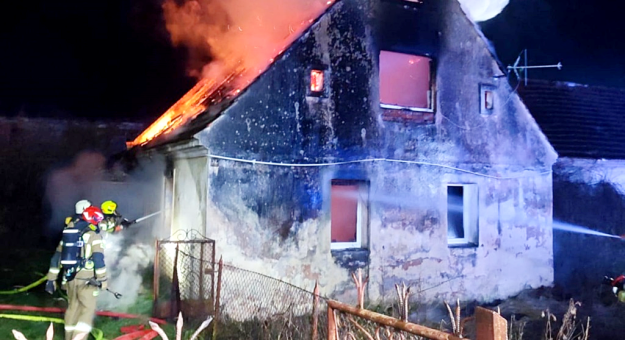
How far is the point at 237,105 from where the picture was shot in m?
8.21

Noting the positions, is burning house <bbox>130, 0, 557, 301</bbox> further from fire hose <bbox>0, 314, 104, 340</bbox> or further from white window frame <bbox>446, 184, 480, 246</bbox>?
fire hose <bbox>0, 314, 104, 340</bbox>

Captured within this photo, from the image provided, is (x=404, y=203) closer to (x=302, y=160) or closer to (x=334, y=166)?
(x=334, y=166)

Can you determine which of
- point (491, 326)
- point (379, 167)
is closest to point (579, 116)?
point (379, 167)

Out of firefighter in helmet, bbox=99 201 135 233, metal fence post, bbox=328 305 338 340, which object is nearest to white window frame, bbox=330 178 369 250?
firefighter in helmet, bbox=99 201 135 233

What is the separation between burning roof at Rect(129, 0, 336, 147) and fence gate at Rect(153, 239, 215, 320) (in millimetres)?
2448

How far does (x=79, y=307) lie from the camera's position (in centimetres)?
670

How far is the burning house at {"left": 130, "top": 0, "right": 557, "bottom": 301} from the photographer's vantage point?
8406mm

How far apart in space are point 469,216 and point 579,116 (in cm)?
608

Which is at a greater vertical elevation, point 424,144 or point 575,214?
point 424,144

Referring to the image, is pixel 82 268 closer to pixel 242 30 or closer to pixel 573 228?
pixel 242 30

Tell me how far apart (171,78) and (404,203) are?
8547mm

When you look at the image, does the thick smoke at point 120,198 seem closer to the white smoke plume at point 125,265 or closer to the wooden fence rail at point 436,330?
the white smoke plume at point 125,265

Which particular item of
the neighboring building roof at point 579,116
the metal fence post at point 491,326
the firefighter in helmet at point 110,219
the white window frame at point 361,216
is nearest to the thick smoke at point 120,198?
the firefighter in helmet at point 110,219

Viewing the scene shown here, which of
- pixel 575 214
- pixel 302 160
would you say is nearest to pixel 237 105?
pixel 302 160
